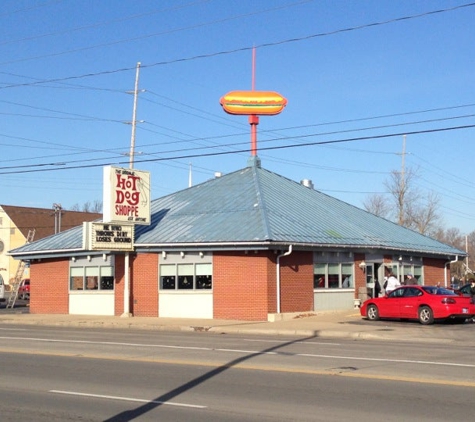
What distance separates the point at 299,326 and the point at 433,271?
17367mm

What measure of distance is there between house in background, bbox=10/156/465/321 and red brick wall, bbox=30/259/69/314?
50 mm

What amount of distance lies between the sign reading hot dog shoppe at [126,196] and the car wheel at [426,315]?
505 inches

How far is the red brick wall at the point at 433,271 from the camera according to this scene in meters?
40.1

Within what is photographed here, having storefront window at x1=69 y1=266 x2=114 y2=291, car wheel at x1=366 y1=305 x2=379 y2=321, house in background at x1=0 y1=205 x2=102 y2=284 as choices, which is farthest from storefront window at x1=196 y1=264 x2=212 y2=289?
house in background at x1=0 y1=205 x2=102 y2=284

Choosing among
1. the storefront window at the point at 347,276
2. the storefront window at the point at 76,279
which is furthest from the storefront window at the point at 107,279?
the storefront window at the point at 347,276

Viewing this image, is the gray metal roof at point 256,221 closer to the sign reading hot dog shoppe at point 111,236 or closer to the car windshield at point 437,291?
the sign reading hot dog shoppe at point 111,236

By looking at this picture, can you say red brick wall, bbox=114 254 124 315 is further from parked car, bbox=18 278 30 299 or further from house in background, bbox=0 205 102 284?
house in background, bbox=0 205 102 284

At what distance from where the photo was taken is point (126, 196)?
3194 centimetres

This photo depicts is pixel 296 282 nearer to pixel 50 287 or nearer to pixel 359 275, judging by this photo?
pixel 359 275

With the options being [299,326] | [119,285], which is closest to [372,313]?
[299,326]

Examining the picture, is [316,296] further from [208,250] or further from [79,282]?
[79,282]

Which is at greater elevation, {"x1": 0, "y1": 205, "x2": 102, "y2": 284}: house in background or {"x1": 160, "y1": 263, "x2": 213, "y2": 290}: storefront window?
{"x1": 0, "y1": 205, "x2": 102, "y2": 284}: house in background

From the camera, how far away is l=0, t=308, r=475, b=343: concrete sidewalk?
2291 centimetres

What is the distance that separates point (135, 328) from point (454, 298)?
1192 centimetres
